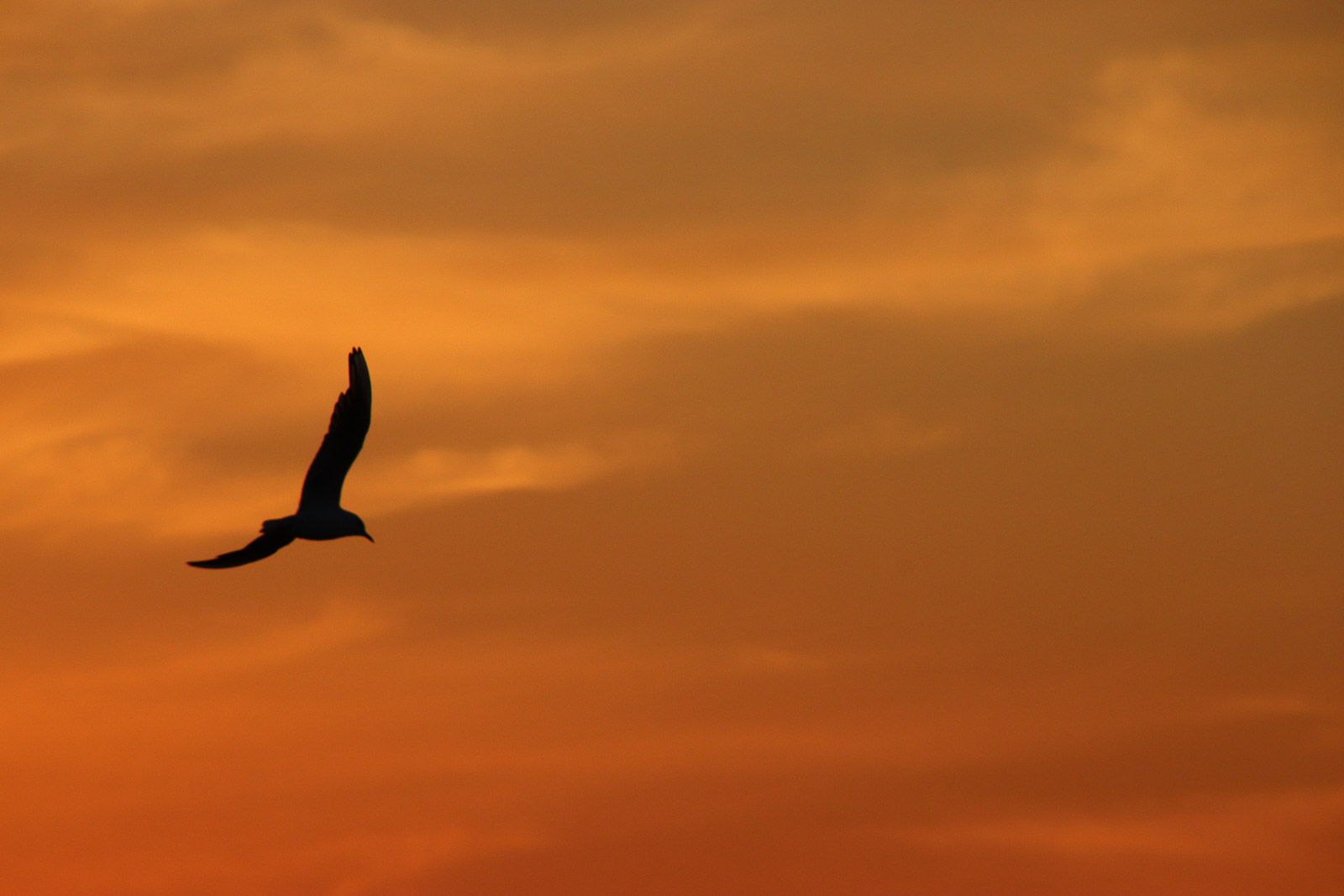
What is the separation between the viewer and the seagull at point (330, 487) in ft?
109

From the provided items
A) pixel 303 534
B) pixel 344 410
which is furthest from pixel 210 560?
pixel 344 410

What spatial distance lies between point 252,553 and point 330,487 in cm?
271

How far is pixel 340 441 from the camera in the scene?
1334 inches

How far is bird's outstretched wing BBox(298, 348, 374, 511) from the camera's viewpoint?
110ft

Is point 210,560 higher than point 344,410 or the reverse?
the reverse

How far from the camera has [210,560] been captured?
32.5 m

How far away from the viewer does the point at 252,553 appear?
1304 inches

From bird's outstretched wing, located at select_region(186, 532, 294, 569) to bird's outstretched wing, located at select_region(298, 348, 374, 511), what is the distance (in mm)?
1017

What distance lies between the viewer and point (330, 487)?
34.1m

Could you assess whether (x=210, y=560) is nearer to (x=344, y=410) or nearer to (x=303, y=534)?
(x=303, y=534)

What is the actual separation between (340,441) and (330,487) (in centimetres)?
135

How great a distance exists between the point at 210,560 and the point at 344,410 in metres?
5.25

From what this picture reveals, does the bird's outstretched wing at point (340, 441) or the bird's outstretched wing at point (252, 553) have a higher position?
the bird's outstretched wing at point (340, 441)

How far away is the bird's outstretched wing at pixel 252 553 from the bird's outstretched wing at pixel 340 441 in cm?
102
